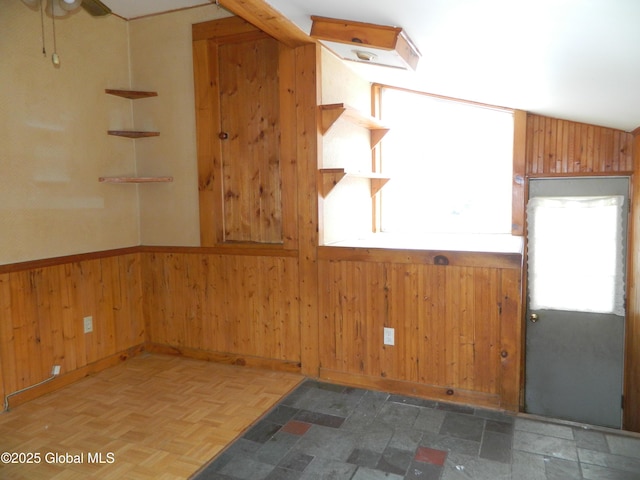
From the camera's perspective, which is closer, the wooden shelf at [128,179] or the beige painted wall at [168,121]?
the wooden shelf at [128,179]

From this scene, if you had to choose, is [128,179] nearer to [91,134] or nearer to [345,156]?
[91,134]

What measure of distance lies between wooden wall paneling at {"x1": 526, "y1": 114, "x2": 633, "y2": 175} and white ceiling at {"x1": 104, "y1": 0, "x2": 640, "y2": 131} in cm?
16

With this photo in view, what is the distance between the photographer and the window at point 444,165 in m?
3.79

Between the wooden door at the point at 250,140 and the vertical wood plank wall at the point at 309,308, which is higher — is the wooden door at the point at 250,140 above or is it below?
above

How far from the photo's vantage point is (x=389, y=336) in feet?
10.00

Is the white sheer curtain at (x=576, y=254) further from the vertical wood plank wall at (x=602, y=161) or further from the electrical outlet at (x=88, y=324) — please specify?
the electrical outlet at (x=88, y=324)

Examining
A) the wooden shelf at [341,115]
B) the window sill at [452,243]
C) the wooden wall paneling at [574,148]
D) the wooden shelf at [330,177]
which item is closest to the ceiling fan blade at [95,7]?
the wooden shelf at [341,115]

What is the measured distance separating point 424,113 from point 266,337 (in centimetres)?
223

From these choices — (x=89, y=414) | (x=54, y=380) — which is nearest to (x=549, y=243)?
(x=89, y=414)

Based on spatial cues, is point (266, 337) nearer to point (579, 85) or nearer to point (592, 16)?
point (579, 85)

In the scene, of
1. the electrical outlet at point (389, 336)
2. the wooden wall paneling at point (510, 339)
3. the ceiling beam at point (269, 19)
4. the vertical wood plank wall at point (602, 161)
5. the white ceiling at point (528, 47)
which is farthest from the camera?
the vertical wood plank wall at point (602, 161)

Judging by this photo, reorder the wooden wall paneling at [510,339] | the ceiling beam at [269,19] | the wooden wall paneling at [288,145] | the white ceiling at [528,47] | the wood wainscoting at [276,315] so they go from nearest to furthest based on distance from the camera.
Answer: the white ceiling at [528,47], the ceiling beam at [269,19], the wooden wall paneling at [510,339], the wood wainscoting at [276,315], the wooden wall paneling at [288,145]

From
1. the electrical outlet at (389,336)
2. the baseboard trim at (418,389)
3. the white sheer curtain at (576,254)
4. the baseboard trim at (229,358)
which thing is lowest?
the baseboard trim at (418,389)

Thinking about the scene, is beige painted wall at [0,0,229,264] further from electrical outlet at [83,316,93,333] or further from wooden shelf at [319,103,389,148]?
wooden shelf at [319,103,389,148]
